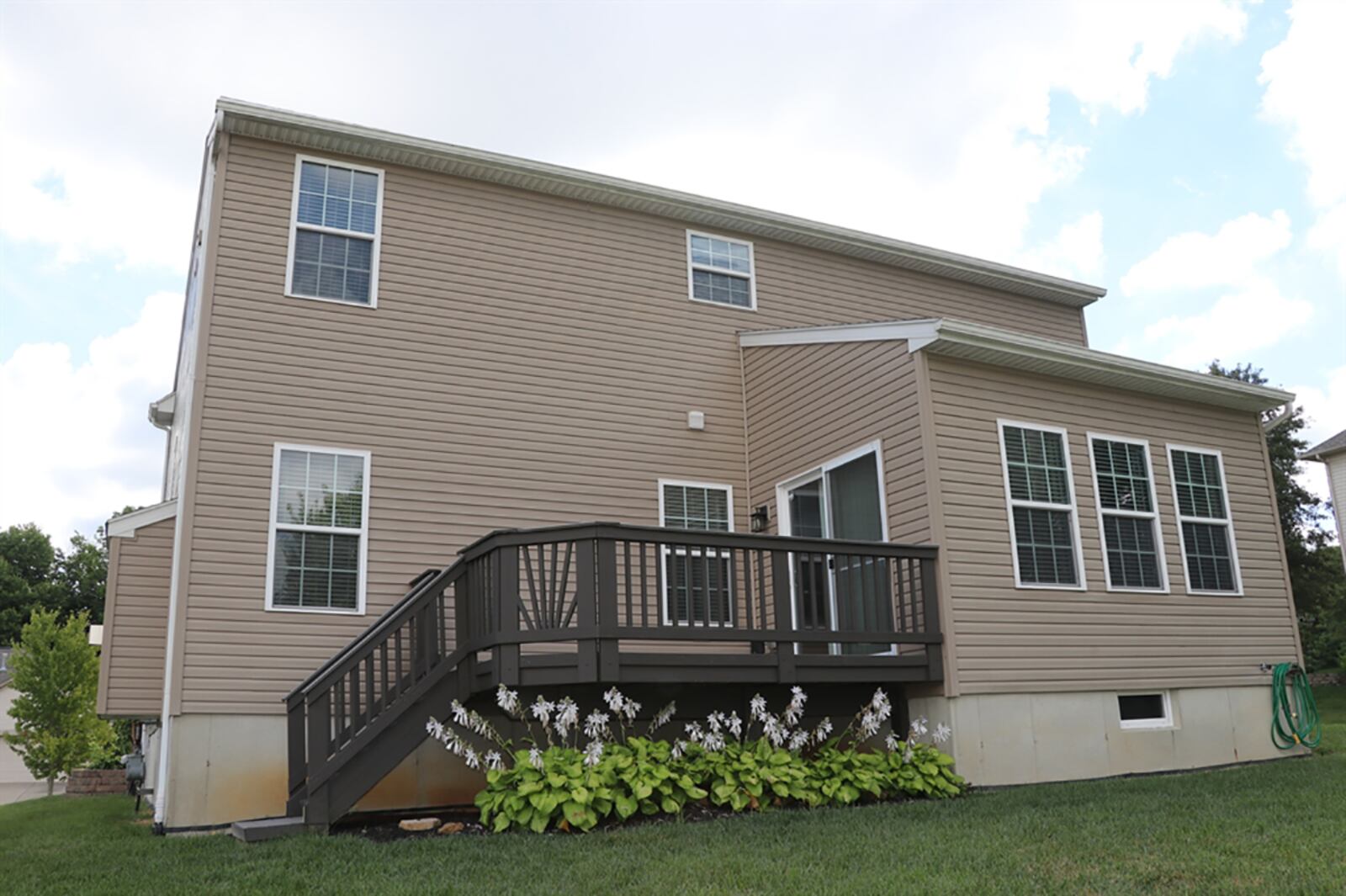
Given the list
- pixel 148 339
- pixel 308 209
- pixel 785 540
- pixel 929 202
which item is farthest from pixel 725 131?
pixel 148 339

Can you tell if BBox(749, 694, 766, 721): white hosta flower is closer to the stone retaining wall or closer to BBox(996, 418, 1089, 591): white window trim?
BBox(996, 418, 1089, 591): white window trim

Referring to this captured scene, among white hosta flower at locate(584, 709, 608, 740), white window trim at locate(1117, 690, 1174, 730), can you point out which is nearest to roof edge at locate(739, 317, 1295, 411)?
white window trim at locate(1117, 690, 1174, 730)

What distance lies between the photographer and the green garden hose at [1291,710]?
9.61 meters

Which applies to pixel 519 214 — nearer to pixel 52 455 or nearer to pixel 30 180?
pixel 30 180

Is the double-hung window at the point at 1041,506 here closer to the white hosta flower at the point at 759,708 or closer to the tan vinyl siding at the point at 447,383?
the white hosta flower at the point at 759,708

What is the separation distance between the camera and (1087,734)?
8.55m

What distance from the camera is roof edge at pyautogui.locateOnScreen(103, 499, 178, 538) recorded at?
8633mm

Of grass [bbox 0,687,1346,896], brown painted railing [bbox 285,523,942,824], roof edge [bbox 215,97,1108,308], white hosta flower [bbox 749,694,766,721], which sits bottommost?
grass [bbox 0,687,1346,896]

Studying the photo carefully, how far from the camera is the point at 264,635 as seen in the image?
838 centimetres

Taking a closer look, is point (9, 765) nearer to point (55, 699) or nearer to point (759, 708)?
point (55, 699)

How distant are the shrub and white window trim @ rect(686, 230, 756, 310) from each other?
15.3 feet

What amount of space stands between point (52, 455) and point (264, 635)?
4205 cm

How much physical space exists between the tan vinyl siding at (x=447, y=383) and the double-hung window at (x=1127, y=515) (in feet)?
11.1

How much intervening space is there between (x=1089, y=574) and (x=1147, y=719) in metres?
1.39
